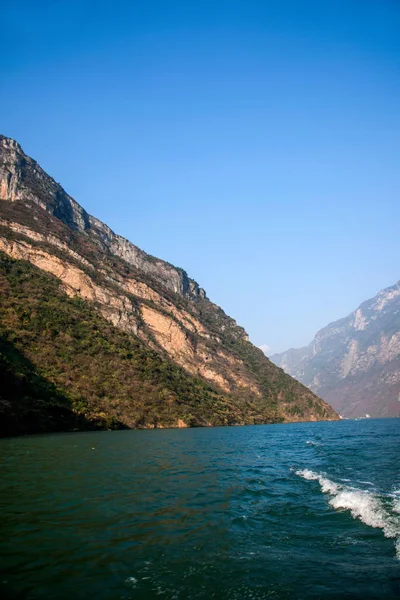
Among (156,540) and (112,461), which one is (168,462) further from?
(156,540)

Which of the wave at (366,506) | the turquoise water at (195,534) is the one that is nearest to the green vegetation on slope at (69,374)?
the turquoise water at (195,534)

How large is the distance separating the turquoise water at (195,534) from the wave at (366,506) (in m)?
0.05

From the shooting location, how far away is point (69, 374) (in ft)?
261

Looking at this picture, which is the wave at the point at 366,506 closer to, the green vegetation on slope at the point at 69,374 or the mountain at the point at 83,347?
the green vegetation on slope at the point at 69,374

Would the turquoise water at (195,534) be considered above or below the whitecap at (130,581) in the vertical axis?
below

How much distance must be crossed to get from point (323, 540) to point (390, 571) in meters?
2.87

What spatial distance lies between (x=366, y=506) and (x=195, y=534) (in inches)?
296

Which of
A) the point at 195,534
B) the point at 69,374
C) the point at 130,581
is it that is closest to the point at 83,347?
the point at 69,374

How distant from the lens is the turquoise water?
8.27 m

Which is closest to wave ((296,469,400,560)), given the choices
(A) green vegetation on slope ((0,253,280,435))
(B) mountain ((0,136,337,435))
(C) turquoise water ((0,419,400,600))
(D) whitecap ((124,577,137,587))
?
(C) turquoise water ((0,419,400,600))

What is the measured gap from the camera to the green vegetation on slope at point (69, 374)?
6131 centimetres

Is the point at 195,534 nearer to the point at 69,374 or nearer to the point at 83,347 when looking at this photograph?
the point at 69,374

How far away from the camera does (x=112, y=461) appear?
27312mm

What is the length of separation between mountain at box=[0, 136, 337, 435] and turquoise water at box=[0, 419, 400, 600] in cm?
4229
